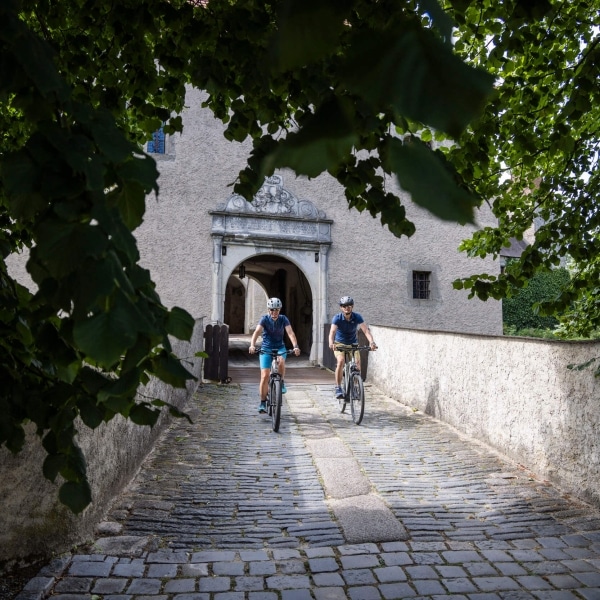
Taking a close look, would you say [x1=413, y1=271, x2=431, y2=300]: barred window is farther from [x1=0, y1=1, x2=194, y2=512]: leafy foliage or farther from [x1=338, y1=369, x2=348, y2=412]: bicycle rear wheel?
[x1=0, y1=1, x2=194, y2=512]: leafy foliage

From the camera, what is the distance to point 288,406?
31.1ft

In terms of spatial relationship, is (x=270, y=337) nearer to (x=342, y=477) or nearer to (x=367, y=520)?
(x=342, y=477)

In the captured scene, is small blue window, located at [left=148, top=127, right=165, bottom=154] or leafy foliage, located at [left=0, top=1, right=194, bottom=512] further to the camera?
small blue window, located at [left=148, top=127, right=165, bottom=154]

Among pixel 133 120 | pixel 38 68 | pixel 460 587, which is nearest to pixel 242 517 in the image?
pixel 460 587

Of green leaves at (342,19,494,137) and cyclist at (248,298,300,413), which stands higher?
green leaves at (342,19,494,137)

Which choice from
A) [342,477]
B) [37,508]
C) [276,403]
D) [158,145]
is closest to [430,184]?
[37,508]

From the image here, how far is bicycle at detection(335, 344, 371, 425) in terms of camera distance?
26.4 feet

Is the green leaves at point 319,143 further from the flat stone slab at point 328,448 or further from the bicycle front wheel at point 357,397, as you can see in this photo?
the bicycle front wheel at point 357,397

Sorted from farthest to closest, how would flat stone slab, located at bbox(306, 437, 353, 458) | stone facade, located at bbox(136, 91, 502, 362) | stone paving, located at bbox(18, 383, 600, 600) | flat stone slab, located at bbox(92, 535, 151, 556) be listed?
stone facade, located at bbox(136, 91, 502, 362), flat stone slab, located at bbox(306, 437, 353, 458), flat stone slab, located at bbox(92, 535, 151, 556), stone paving, located at bbox(18, 383, 600, 600)

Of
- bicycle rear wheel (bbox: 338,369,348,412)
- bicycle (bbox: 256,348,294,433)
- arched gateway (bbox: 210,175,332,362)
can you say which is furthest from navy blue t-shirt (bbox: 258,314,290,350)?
arched gateway (bbox: 210,175,332,362)

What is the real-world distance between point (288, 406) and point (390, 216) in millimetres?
6648

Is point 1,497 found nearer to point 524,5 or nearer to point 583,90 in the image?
point 524,5

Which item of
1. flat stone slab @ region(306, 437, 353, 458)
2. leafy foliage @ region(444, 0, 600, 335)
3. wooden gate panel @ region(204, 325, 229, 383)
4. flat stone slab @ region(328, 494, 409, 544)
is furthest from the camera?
Result: wooden gate panel @ region(204, 325, 229, 383)

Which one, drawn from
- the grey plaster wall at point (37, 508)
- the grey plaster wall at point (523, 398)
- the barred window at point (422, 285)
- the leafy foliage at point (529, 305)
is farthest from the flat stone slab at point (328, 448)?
the leafy foliage at point (529, 305)
